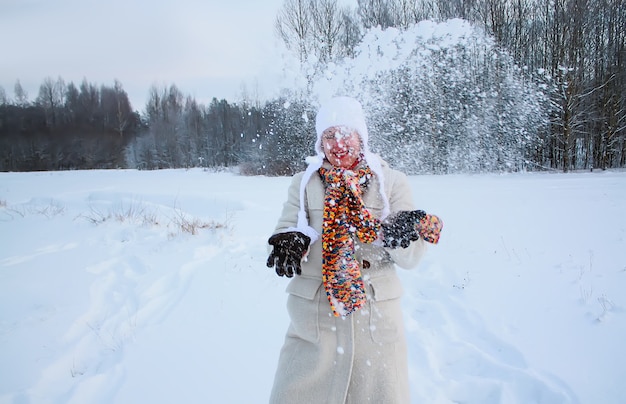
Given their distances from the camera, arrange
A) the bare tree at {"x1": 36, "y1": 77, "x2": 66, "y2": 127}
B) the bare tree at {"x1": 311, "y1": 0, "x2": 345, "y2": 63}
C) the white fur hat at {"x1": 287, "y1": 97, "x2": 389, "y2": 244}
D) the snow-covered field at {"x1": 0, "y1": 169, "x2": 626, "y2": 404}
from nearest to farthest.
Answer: the white fur hat at {"x1": 287, "y1": 97, "x2": 389, "y2": 244}, the snow-covered field at {"x1": 0, "y1": 169, "x2": 626, "y2": 404}, the bare tree at {"x1": 311, "y1": 0, "x2": 345, "y2": 63}, the bare tree at {"x1": 36, "y1": 77, "x2": 66, "y2": 127}

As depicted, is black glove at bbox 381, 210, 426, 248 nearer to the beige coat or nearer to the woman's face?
the beige coat

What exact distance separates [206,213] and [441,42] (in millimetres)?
10900

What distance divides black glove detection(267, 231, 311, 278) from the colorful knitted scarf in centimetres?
12

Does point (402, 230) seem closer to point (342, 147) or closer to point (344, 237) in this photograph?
point (344, 237)

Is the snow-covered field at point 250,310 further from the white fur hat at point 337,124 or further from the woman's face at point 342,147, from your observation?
the woman's face at point 342,147

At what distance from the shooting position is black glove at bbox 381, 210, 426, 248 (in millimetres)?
1258

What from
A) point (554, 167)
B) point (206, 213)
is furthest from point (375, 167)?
point (554, 167)

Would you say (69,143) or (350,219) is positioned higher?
(69,143)

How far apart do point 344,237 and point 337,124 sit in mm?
511

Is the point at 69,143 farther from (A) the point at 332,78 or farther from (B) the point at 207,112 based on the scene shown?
(A) the point at 332,78

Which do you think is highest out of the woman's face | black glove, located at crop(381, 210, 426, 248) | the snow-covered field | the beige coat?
the woman's face

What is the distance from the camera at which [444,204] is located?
677 centimetres

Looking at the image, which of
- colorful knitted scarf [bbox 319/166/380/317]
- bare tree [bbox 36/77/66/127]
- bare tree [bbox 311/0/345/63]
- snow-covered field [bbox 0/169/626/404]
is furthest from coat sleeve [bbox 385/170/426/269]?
bare tree [bbox 36/77/66/127]

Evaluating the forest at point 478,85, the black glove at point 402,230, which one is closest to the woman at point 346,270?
Result: the black glove at point 402,230
